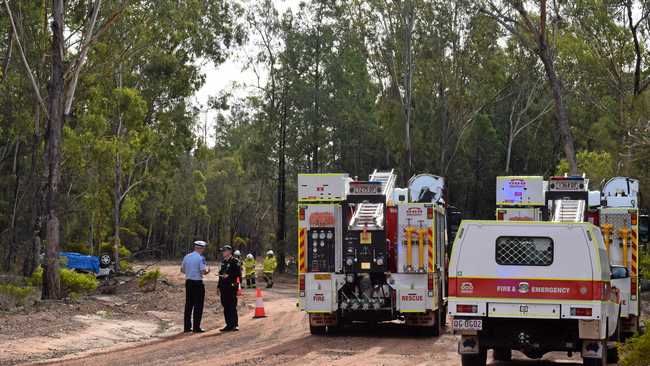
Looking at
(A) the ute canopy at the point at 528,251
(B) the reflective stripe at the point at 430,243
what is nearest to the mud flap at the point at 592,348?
(A) the ute canopy at the point at 528,251

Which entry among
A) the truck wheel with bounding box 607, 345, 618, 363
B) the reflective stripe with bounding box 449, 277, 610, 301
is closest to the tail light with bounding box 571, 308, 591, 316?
the reflective stripe with bounding box 449, 277, 610, 301

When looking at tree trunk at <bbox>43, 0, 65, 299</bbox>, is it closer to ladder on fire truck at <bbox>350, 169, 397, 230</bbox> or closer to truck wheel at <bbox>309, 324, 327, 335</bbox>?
truck wheel at <bbox>309, 324, 327, 335</bbox>

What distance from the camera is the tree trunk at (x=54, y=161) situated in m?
27.6

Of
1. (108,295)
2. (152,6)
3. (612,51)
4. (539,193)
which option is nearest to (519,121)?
(612,51)

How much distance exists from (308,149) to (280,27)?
743cm

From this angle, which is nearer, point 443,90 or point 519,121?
point 443,90

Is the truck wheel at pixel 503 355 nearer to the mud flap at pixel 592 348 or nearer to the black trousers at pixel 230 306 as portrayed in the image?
the mud flap at pixel 592 348

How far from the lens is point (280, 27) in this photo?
2435 inches

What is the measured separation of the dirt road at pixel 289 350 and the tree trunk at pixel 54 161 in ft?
23.8

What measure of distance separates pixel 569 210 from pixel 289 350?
5902mm

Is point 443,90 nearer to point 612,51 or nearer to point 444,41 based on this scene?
point 444,41

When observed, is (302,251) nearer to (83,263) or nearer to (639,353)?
(639,353)

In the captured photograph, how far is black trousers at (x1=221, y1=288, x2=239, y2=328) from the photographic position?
71.3 ft

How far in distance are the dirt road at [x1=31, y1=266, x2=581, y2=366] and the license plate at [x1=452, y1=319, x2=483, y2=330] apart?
2.27 meters
